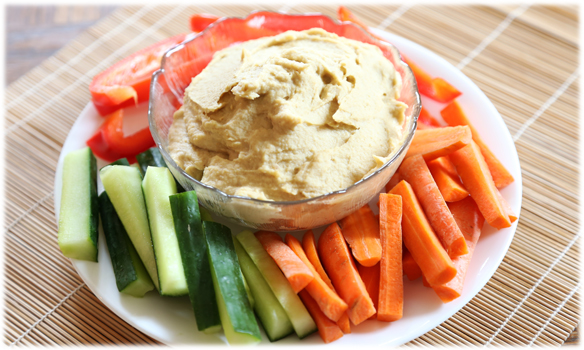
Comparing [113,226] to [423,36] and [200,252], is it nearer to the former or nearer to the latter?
[200,252]

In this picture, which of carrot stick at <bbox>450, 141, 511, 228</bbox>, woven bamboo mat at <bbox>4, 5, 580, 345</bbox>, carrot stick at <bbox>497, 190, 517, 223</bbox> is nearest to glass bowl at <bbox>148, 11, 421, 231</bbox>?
carrot stick at <bbox>450, 141, 511, 228</bbox>

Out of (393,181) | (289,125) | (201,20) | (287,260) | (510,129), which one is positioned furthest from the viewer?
(201,20)

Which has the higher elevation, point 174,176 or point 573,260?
point 174,176

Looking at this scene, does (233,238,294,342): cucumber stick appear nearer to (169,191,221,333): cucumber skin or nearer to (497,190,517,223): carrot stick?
(169,191,221,333): cucumber skin

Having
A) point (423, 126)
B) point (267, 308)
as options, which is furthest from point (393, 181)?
point (267, 308)

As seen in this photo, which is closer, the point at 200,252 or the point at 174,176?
the point at 200,252

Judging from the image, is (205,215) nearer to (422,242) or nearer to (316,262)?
(316,262)

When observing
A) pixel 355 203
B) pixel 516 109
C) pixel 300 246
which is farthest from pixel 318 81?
pixel 516 109
